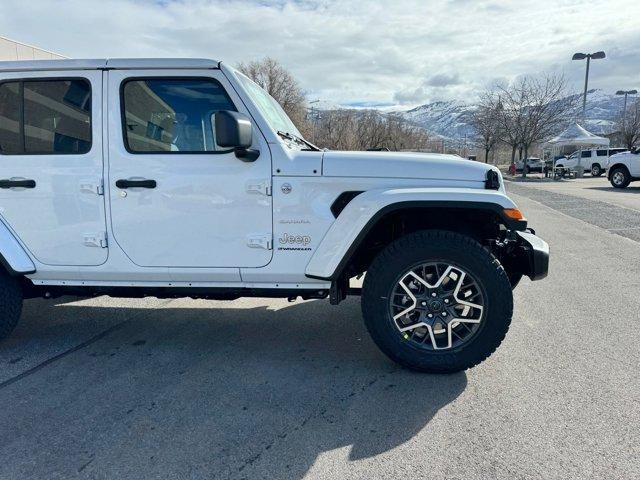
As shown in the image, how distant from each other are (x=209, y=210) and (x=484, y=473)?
2.24 meters

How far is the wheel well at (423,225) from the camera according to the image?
3188mm

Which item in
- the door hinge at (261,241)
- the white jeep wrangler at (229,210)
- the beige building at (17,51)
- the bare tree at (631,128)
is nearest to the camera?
the white jeep wrangler at (229,210)

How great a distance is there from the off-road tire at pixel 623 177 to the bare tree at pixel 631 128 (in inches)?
1294

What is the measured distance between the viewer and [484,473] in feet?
7.16

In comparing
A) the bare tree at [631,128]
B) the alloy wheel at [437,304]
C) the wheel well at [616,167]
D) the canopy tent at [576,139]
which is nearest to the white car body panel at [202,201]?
the alloy wheel at [437,304]

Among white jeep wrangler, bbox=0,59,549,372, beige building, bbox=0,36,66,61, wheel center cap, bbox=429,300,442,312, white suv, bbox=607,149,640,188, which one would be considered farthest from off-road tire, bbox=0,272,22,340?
white suv, bbox=607,149,640,188

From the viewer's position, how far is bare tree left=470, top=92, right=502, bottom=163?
104ft

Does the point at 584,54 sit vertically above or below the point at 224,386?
above

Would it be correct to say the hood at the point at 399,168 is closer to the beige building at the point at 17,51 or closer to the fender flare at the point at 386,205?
the fender flare at the point at 386,205

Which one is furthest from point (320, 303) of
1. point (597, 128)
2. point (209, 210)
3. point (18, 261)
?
point (597, 128)

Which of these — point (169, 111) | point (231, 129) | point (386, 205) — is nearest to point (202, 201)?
point (231, 129)

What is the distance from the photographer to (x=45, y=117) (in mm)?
3285

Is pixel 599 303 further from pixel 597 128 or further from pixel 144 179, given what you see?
pixel 597 128

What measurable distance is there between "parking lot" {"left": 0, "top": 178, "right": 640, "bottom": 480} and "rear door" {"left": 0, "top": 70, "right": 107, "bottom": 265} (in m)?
0.94
